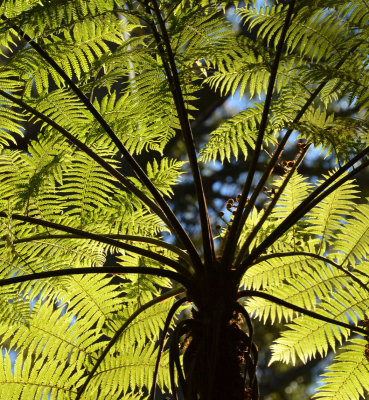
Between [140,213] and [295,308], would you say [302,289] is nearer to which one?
[295,308]

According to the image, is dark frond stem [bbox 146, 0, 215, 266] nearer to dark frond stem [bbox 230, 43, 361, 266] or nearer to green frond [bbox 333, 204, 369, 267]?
dark frond stem [bbox 230, 43, 361, 266]

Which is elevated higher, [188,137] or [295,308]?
[188,137]

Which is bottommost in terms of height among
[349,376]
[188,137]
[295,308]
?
[349,376]

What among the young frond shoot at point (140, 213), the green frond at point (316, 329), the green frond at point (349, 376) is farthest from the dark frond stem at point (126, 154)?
the green frond at point (349, 376)

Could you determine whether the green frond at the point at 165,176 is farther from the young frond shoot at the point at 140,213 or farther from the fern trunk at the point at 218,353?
the fern trunk at the point at 218,353

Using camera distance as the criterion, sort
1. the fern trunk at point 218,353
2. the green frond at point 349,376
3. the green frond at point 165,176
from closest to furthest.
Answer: the fern trunk at point 218,353 < the green frond at point 349,376 < the green frond at point 165,176

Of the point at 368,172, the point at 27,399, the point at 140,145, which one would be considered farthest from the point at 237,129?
the point at 368,172

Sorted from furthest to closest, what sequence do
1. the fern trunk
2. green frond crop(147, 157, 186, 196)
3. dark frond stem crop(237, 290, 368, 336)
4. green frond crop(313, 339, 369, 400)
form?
green frond crop(147, 157, 186, 196), green frond crop(313, 339, 369, 400), dark frond stem crop(237, 290, 368, 336), the fern trunk

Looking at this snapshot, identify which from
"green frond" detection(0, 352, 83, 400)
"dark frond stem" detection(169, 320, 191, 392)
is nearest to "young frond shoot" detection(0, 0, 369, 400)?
"green frond" detection(0, 352, 83, 400)

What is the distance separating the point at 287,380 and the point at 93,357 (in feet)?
9.36

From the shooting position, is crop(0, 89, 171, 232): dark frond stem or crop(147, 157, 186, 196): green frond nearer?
crop(0, 89, 171, 232): dark frond stem

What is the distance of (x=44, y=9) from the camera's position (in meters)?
0.96

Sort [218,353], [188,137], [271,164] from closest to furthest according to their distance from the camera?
[218,353], [188,137], [271,164]

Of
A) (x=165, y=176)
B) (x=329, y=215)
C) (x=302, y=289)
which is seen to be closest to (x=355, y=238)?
(x=329, y=215)
